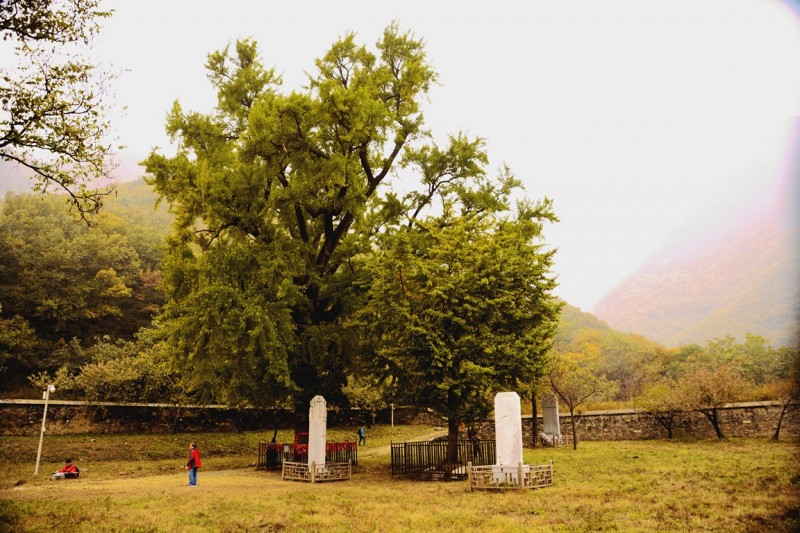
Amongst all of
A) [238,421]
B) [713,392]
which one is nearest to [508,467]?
[713,392]

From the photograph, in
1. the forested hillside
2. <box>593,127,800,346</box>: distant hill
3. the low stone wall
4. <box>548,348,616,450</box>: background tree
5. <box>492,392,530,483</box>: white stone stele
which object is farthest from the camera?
<box>593,127,800,346</box>: distant hill

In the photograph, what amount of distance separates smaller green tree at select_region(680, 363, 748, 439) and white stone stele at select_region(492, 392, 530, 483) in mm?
17637

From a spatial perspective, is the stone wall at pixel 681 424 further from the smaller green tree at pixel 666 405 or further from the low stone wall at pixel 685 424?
the smaller green tree at pixel 666 405

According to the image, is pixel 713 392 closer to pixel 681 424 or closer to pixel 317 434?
pixel 681 424

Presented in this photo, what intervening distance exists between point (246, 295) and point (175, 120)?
29.2 ft

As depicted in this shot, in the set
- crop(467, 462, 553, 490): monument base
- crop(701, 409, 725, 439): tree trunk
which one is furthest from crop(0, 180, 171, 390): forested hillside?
crop(701, 409, 725, 439): tree trunk

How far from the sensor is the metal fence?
59.9ft

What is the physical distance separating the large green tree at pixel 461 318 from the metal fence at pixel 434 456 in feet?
2.43

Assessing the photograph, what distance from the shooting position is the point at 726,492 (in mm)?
11492

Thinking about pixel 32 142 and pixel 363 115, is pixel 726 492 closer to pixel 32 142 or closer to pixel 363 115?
pixel 363 115

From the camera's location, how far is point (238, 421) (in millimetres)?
33594

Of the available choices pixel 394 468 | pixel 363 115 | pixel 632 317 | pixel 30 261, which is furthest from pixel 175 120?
pixel 632 317

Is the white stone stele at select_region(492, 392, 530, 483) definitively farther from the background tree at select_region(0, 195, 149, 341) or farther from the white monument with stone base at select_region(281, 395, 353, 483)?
the background tree at select_region(0, 195, 149, 341)

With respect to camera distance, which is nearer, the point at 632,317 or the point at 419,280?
the point at 419,280
